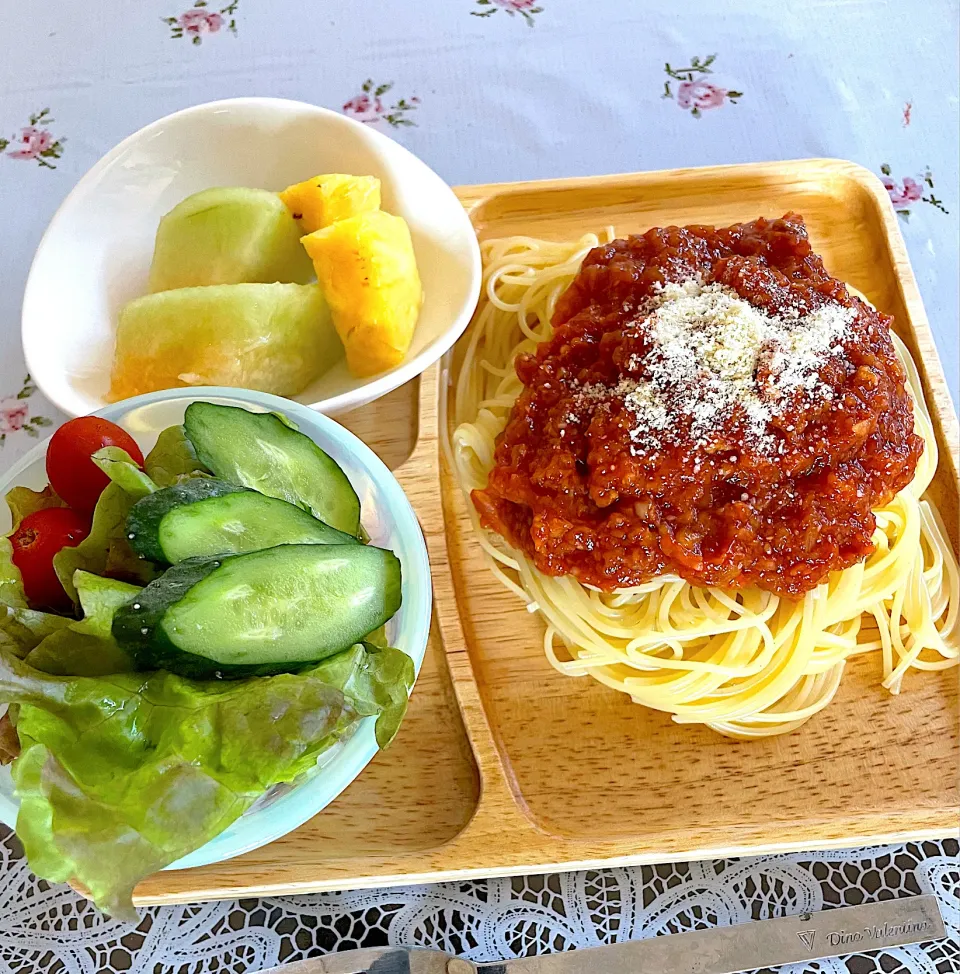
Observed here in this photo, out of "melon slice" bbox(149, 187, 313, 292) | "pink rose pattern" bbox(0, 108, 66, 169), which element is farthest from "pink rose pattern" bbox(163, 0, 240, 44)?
"melon slice" bbox(149, 187, 313, 292)

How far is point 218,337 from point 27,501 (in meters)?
0.55

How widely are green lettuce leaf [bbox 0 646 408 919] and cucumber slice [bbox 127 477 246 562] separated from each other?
20 cm

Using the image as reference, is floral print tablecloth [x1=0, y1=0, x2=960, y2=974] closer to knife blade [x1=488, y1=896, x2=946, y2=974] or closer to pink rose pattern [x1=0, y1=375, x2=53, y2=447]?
pink rose pattern [x1=0, y1=375, x2=53, y2=447]

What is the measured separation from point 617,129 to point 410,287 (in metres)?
1.44

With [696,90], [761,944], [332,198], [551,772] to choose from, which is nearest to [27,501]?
[332,198]

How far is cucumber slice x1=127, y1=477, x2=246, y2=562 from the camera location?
1.37 m

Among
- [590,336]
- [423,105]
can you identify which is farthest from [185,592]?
[423,105]

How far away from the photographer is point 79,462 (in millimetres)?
1650

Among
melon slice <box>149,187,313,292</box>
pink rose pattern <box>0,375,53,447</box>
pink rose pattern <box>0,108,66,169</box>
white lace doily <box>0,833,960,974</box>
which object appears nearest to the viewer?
white lace doily <box>0,833,960,974</box>

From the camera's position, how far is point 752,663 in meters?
2.09

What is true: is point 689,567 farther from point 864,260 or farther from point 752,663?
point 864,260

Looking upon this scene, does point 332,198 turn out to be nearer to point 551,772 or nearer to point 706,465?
point 706,465

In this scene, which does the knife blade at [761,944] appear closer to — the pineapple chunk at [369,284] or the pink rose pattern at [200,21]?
the pineapple chunk at [369,284]

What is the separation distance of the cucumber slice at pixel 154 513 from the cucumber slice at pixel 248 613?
61 mm
